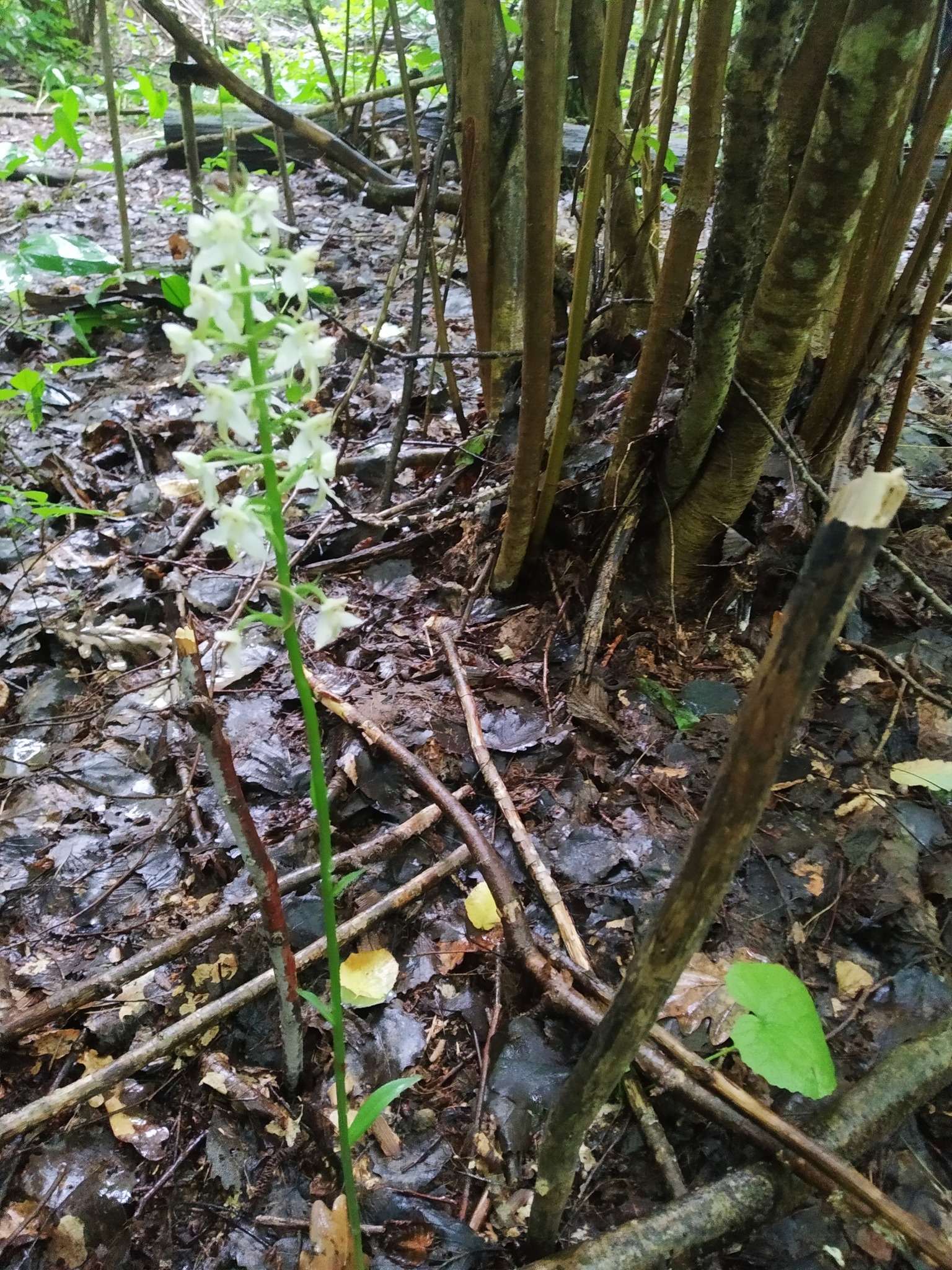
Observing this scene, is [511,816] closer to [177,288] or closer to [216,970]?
[216,970]

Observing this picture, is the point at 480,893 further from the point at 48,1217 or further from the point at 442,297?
the point at 442,297

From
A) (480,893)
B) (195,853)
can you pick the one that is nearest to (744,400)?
(480,893)

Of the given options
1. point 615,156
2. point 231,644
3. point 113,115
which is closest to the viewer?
point 231,644

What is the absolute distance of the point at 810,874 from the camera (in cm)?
188

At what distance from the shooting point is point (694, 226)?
204cm

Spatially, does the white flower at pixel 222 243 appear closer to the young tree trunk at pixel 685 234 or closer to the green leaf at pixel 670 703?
the young tree trunk at pixel 685 234

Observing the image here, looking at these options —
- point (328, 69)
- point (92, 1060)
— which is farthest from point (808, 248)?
point (328, 69)

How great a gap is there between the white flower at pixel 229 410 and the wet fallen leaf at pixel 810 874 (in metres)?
1.68

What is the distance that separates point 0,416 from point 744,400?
3.94 m

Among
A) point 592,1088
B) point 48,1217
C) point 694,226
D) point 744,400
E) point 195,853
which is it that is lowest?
point 48,1217

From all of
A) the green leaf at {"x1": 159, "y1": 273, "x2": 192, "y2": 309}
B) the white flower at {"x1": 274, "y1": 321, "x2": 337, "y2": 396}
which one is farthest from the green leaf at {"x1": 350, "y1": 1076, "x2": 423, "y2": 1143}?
the green leaf at {"x1": 159, "y1": 273, "x2": 192, "y2": 309}

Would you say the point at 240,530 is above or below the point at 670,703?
above

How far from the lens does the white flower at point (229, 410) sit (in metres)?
0.87

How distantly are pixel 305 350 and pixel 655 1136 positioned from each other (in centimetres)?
149
